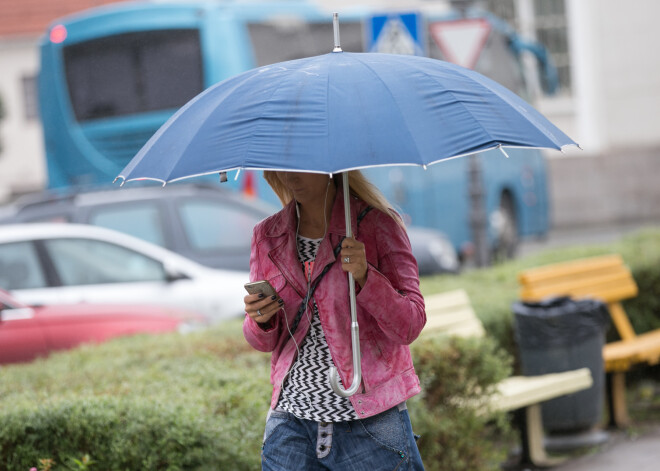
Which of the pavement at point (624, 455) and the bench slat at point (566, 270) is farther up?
the bench slat at point (566, 270)

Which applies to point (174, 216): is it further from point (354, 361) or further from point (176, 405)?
point (354, 361)

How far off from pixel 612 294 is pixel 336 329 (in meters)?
4.92

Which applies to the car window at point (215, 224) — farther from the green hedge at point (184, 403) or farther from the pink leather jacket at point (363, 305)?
the pink leather jacket at point (363, 305)

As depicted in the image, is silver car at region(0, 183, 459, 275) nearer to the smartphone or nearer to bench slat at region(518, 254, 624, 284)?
bench slat at region(518, 254, 624, 284)

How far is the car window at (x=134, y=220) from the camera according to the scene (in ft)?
32.6

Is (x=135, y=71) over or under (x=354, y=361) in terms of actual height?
over

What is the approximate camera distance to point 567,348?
6.38m

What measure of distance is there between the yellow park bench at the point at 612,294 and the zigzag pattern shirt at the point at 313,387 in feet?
13.2

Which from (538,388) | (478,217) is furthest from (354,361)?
(478,217)

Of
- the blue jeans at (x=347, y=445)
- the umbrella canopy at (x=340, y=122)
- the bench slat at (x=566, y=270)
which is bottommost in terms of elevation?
the bench slat at (x=566, y=270)

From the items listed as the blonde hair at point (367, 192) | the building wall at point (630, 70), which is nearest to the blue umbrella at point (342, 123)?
the blonde hair at point (367, 192)

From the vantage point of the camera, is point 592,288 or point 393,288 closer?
point 393,288

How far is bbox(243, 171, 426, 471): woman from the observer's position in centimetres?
303

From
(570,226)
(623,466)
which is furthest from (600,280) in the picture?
(570,226)
